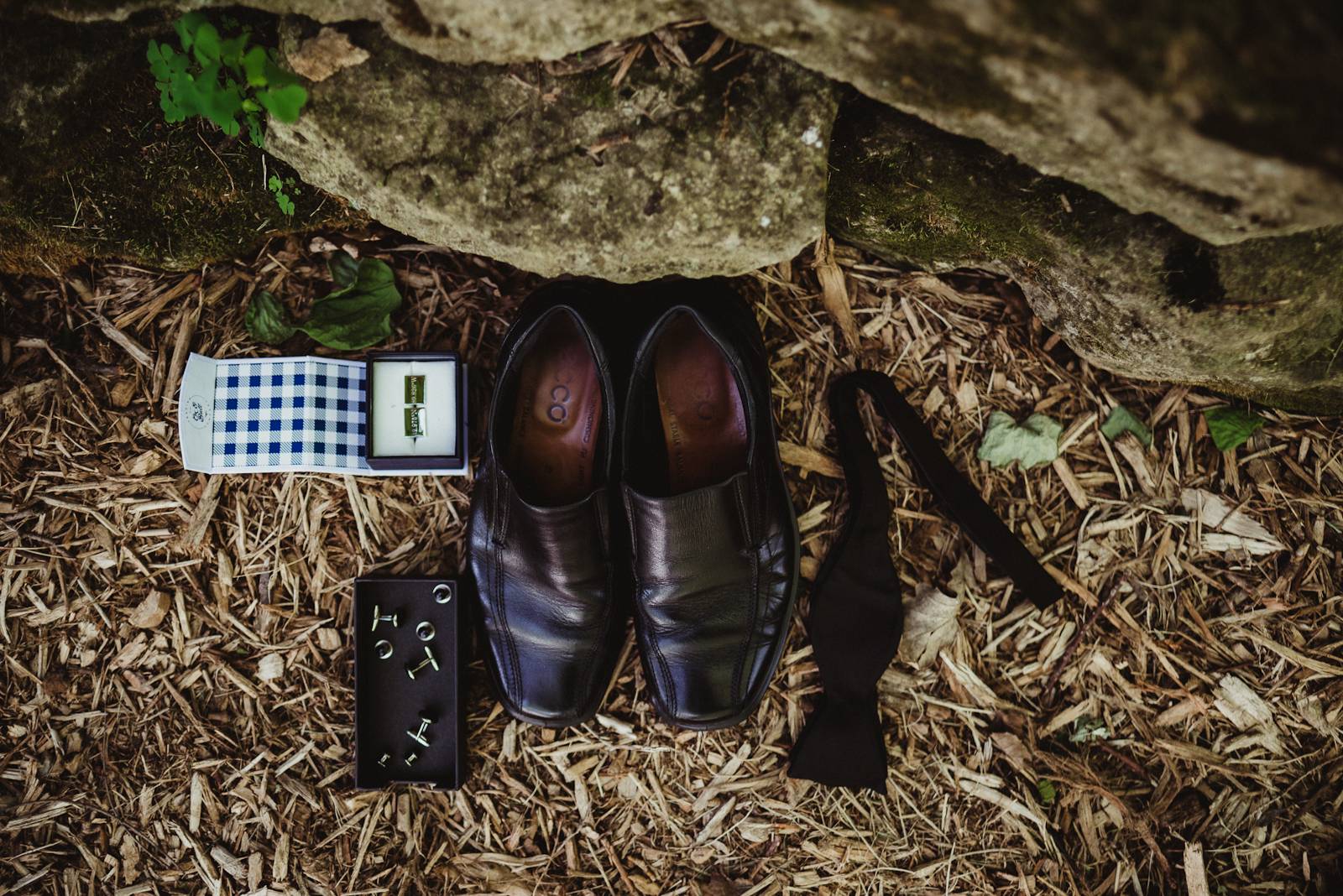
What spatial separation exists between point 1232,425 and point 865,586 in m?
1.51

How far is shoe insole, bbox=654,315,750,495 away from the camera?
2.71 m

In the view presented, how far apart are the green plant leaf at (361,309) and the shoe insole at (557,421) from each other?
554mm

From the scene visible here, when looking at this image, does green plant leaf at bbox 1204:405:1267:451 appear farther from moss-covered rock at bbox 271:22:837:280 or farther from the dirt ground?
moss-covered rock at bbox 271:22:837:280

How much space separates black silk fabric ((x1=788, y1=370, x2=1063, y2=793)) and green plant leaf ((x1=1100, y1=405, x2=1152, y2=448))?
1.84 ft

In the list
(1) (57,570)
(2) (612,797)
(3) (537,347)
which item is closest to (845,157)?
(3) (537,347)

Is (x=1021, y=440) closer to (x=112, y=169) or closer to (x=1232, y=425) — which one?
(x=1232, y=425)

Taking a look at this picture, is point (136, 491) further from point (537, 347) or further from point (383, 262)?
point (537, 347)

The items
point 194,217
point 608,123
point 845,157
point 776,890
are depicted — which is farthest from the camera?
point 776,890

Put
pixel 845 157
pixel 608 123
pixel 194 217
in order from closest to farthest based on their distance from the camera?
pixel 608 123 < pixel 845 157 < pixel 194 217

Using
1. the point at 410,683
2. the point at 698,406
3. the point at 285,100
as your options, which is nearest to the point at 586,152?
the point at 285,100

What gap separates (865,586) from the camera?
2758 mm

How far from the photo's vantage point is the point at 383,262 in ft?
8.95

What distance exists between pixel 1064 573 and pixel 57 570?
12.6 ft

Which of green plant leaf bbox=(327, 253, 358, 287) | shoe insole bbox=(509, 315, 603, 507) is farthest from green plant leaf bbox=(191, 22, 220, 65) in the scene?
shoe insole bbox=(509, 315, 603, 507)
